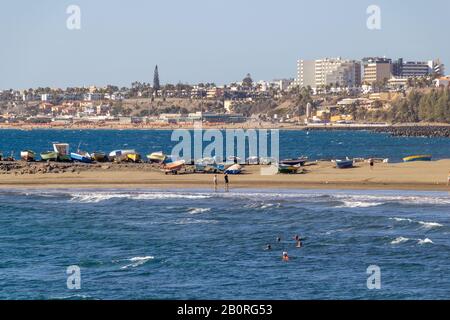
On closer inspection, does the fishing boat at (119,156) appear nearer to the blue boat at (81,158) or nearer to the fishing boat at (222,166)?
the blue boat at (81,158)

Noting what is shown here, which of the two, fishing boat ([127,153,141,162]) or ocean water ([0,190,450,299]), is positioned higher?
fishing boat ([127,153,141,162])

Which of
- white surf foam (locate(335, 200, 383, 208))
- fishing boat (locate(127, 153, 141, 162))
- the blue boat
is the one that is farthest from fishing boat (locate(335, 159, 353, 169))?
white surf foam (locate(335, 200, 383, 208))

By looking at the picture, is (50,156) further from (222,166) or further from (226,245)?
(226,245)

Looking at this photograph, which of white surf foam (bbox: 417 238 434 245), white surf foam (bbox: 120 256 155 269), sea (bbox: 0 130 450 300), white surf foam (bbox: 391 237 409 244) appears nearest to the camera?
sea (bbox: 0 130 450 300)

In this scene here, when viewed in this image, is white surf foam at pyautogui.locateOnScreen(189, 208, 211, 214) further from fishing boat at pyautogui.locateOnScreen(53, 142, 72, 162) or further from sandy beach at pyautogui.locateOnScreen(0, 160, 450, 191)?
fishing boat at pyautogui.locateOnScreen(53, 142, 72, 162)

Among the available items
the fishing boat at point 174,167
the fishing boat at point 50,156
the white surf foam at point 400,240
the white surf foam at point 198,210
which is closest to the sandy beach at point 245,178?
the fishing boat at point 174,167

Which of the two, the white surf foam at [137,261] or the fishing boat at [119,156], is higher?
the fishing boat at [119,156]

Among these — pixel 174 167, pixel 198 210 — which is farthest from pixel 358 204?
pixel 174 167
